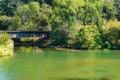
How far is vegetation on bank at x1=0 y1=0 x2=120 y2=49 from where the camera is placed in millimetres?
74062

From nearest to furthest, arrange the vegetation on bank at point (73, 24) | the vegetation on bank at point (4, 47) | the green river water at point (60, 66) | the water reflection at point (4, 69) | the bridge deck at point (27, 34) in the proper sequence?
the water reflection at point (4, 69)
the green river water at point (60, 66)
the vegetation on bank at point (4, 47)
the vegetation on bank at point (73, 24)
the bridge deck at point (27, 34)

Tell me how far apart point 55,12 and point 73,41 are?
781cm

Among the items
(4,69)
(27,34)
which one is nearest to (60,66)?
(4,69)

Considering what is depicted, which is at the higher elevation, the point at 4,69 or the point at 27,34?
the point at 27,34

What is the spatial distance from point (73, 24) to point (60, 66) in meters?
27.4

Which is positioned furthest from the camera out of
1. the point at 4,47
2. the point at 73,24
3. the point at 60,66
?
the point at 73,24

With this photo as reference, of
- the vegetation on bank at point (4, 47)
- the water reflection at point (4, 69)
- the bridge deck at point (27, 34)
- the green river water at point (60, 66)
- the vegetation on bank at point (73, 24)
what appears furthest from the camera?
the bridge deck at point (27, 34)

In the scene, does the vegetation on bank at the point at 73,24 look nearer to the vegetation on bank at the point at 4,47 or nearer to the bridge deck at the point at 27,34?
the bridge deck at the point at 27,34

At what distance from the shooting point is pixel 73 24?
248 ft

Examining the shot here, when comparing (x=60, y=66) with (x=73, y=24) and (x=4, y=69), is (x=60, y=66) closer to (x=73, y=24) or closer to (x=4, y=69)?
(x=4, y=69)

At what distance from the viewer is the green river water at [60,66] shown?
4056 centimetres

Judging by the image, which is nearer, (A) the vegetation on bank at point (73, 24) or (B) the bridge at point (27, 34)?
(A) the vegetation on bank at point (73, 24)

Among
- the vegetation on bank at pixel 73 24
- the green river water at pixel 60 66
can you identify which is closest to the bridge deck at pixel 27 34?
the vegetation on bank at pixel 73 24

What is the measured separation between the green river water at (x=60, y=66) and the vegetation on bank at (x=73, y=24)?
839 centimetres
